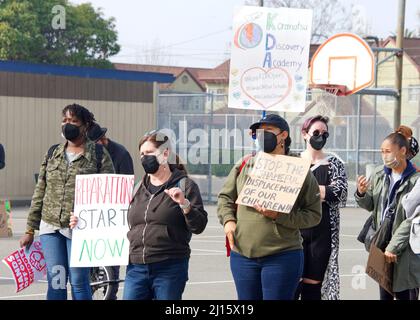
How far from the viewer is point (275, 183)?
260 inches

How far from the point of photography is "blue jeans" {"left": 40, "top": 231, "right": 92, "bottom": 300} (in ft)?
25.4

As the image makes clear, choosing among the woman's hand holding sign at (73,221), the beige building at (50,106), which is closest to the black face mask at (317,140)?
the woman's hand holding sign at (73,221)

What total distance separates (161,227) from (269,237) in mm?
729

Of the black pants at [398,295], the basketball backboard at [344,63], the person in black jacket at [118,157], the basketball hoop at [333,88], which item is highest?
the basketball backboard at [344,63]

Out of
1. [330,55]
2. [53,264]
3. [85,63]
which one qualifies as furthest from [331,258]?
[85,63]

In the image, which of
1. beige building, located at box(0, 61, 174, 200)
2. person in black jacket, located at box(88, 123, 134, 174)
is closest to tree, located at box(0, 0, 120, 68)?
beige building, located at box(0, 61, 174, 200)

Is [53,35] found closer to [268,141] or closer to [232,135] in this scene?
[232,135]

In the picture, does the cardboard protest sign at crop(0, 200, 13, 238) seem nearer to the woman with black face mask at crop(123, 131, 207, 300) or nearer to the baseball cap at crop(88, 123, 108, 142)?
the baseball cap at crop(88, 123, 108, 142)

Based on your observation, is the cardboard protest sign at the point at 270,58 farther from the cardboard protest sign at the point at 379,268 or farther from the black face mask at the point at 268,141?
the black face mask at the point at 268,141

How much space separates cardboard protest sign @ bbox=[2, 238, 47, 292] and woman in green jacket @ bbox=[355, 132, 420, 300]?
2.65 m

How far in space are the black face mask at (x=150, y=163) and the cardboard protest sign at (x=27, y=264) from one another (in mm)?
1789

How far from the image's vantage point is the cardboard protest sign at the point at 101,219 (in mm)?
7410

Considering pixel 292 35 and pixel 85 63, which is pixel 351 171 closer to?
pixel 292 35

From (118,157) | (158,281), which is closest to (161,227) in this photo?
(158,281)
